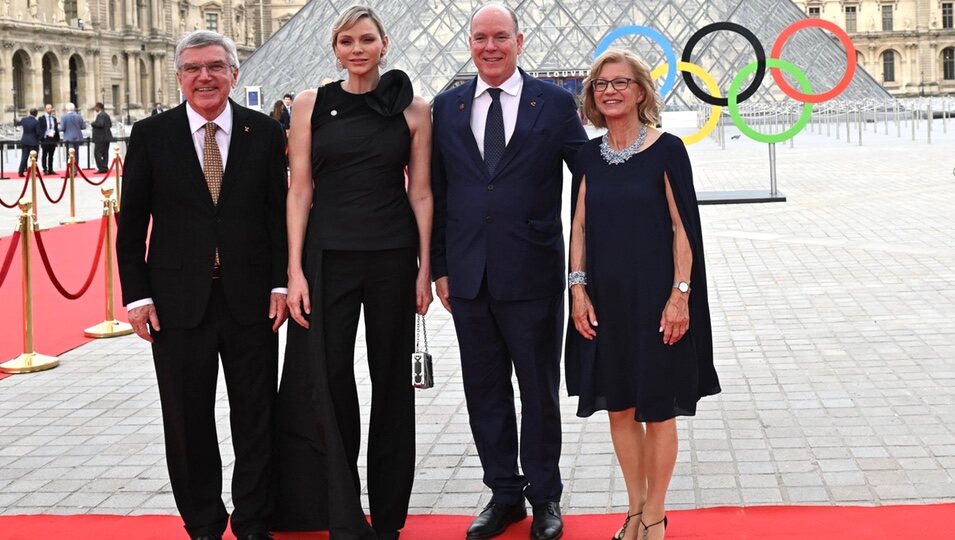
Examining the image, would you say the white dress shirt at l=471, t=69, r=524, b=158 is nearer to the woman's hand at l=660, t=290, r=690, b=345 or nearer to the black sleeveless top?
the black sleeveless top

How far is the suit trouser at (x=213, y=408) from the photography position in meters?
3.93

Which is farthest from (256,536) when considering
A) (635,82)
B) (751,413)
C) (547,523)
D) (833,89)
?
(833,89)

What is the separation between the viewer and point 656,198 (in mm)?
3668

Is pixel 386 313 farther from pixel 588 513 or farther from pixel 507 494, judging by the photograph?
pixel 588 513

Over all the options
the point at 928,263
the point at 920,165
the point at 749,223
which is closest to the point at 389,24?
the point at 920,165

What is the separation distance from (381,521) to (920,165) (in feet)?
59.1

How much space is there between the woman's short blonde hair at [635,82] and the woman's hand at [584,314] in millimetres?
530

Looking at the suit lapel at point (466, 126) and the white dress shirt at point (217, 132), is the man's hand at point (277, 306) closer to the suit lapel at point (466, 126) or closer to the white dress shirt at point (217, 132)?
the white dress shirt at point (217, 132)

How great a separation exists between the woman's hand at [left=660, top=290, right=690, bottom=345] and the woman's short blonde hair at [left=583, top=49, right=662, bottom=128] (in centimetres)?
55

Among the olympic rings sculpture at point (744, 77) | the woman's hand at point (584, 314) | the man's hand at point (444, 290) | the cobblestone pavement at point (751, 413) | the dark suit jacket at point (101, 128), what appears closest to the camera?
the woman's hand at point (584, 314)

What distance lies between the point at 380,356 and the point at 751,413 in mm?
2242

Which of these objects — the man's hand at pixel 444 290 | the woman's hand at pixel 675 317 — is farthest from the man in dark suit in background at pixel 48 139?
the woman's hand at pixel 675 317

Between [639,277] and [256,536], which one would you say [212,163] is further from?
[639,277]

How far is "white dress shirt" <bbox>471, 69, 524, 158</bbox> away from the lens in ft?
13.3
